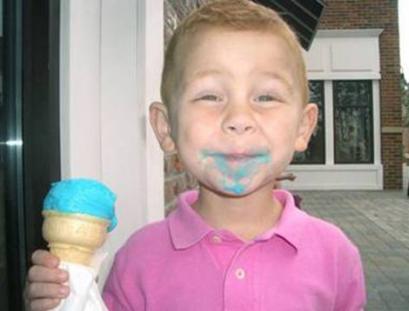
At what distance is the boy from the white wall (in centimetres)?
41

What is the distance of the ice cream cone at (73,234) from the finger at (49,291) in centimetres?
6

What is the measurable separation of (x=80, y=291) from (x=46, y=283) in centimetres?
8

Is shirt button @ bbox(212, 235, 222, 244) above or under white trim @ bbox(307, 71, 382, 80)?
under

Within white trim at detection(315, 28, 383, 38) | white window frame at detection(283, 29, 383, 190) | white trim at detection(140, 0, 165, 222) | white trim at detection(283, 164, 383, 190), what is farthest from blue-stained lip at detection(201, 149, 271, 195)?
white trim at detection(315, 28, 383, 38)

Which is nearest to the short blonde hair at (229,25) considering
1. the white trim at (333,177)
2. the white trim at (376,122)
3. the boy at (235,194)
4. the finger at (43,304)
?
the boy at (235,194)

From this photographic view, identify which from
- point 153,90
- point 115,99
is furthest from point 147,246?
point 153,90

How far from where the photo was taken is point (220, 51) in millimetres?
1355

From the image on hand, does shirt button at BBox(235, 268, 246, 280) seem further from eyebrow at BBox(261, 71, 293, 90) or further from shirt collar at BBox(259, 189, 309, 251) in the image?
eyebrow at BBox(261, 71, 293, 90)

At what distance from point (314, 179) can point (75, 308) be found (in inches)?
633

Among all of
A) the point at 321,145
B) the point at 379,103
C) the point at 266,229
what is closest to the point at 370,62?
the point at 379,103

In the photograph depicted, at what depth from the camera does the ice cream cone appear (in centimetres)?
113

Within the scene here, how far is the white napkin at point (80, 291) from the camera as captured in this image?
111 centimetres

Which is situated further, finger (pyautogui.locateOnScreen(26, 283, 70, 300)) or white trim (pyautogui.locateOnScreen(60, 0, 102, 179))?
white trim (pyautogui.locateOnScreen(60, 0, 102, 179))

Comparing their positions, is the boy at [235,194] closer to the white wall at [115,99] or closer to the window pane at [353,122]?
the white wall at [115,99]
